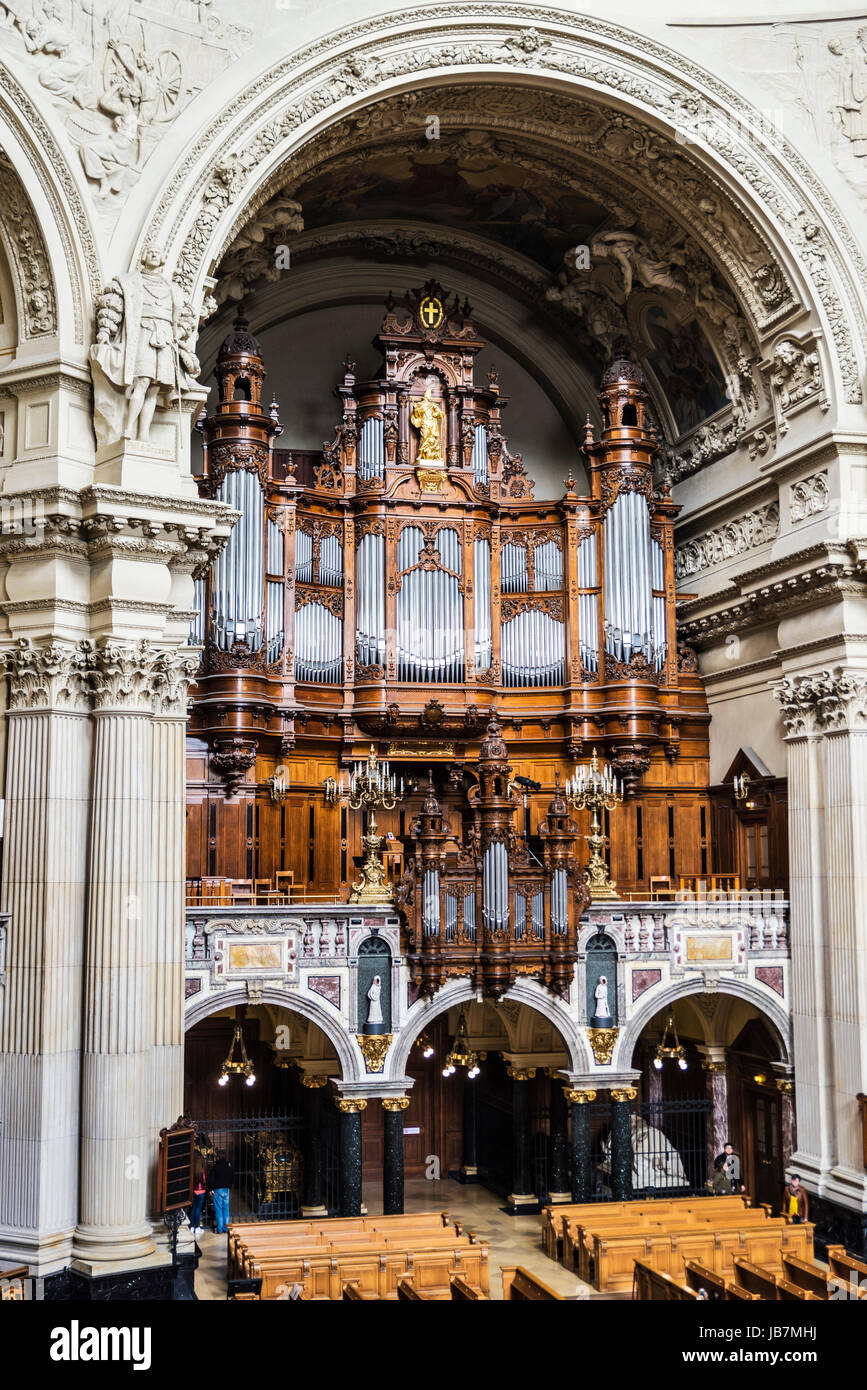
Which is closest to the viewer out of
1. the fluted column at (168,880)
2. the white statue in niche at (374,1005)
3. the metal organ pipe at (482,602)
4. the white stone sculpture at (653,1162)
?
the fluted column at (168,880)

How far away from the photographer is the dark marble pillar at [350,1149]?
899 inches

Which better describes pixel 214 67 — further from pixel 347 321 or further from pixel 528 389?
pixel 528 389

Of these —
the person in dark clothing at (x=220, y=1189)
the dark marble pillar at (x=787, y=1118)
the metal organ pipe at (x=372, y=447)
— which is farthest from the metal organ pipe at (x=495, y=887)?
the metal organ pipe at (x=372, y=447)

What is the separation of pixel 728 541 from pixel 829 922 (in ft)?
27.7

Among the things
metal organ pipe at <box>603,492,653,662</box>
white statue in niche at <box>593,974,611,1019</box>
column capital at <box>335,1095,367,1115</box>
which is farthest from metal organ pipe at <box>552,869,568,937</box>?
metal organ pipe at <box>603,492,653,662</box>

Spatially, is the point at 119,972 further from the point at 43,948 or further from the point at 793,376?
the point at 793,376

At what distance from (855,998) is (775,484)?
9.63m

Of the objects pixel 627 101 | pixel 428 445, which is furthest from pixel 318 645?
pixel 627 101

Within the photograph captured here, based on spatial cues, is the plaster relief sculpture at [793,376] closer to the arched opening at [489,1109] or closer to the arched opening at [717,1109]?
the arched opening at [717,1109]

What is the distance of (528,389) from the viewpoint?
32.7 meters

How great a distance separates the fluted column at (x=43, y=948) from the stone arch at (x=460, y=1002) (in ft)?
19.2

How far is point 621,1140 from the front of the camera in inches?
957

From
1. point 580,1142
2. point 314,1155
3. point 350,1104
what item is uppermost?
point 350,1104
